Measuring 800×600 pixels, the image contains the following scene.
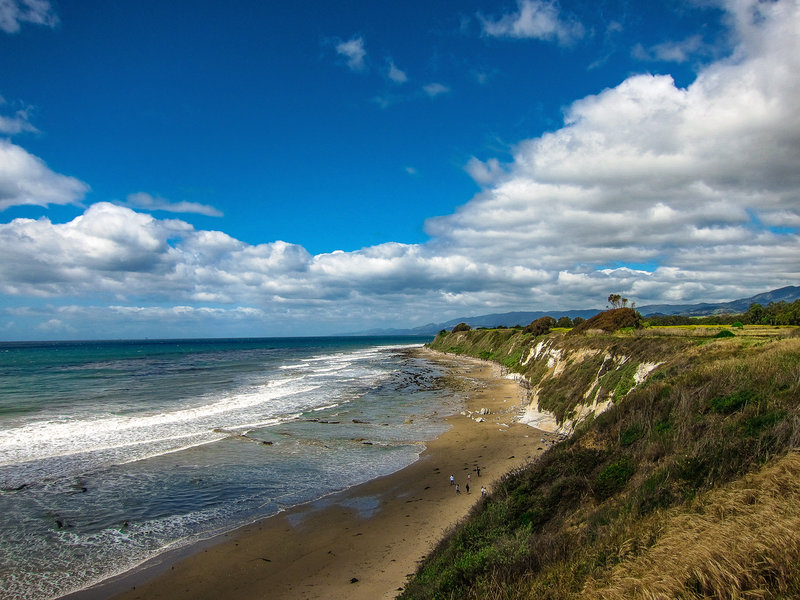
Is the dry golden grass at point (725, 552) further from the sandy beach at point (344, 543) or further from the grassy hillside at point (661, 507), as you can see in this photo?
the sandy beach at point (344, 543)

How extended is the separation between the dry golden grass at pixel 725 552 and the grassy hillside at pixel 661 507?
0.02 m

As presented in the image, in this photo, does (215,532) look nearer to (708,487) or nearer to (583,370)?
(708,487)

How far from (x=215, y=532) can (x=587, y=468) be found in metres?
12.6

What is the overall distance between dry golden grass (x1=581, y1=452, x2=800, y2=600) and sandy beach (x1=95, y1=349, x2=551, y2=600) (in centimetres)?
752

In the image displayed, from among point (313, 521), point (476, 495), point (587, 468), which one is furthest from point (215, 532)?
point (587, 468)

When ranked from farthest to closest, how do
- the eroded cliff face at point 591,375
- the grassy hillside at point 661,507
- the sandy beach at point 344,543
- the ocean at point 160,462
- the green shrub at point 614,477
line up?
the eroded cliff face at point 591,375 < the ocean at point 160,462 < the sandy beach at point 344,543 < the green shrub at point 614,477 < the grassy hillside at point 661,507

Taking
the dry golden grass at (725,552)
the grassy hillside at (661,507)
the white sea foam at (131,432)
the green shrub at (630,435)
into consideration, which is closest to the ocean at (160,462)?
the white sea foam at (131,432)

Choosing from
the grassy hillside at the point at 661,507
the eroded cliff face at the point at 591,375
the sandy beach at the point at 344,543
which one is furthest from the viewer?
the eroded cliff face at the point at 591,375

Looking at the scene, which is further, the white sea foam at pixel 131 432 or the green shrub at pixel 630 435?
the white sea foam at pixel 131 432

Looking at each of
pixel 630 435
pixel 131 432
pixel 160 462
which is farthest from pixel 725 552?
pixel 131 432

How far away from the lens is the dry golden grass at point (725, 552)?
502 cm

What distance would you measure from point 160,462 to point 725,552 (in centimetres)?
2415

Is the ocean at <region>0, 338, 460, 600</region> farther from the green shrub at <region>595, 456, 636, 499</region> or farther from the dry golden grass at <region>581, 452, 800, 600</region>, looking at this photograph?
the dry golden grass at <region>581, 452, 800, 600</region>

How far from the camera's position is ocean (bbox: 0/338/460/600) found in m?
14.1
